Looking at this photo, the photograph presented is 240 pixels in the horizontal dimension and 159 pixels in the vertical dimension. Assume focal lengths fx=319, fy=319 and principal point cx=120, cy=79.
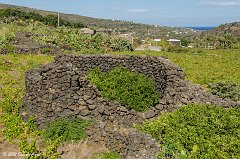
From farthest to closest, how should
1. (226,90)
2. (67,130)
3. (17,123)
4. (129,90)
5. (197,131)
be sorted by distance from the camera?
(226,90)
(129,90)
(17,123)
(67,130)
(197,131)

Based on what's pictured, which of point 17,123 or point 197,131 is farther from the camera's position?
point 17,123

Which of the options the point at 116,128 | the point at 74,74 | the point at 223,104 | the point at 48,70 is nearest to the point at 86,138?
the point at 116,128

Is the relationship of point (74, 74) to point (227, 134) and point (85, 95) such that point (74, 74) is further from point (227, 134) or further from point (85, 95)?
point (227, 134)

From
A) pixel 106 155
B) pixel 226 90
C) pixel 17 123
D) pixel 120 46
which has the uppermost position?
pixel 120 46

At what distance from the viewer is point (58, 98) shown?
10.4 m

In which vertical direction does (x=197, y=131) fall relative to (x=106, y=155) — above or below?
above

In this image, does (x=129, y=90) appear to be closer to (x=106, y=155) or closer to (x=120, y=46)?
(x=106, y=155)

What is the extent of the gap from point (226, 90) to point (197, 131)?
577 centimetres

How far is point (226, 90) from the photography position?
1391 centimetres

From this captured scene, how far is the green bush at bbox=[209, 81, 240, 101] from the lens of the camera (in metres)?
13.3

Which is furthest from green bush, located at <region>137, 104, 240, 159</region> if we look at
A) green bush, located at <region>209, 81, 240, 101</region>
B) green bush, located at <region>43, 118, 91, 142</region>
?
green bush, located at <region>209, 81, 240, 101</region>

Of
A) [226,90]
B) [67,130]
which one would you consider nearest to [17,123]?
[67,130]

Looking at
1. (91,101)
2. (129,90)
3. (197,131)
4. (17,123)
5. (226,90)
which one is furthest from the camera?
(226,90)

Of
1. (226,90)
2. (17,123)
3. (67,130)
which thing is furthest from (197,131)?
(226,90)
